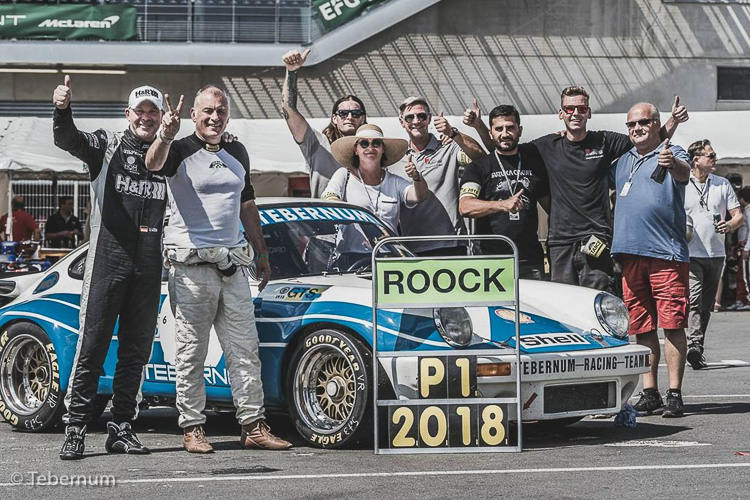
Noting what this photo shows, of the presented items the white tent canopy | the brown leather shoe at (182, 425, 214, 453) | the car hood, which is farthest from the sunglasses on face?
the white tent canopy

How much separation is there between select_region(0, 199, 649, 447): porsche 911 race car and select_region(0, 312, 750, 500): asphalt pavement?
24 centimetres

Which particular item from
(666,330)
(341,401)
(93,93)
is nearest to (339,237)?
(341,401)

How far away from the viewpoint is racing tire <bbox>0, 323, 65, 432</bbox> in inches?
307

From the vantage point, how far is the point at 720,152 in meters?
21.3

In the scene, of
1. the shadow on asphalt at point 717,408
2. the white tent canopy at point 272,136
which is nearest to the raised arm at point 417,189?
the shadow on asphalt at point 717,408

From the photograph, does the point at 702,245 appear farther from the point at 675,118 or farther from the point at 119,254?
the point at 119,254

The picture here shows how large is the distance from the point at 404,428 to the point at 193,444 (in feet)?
3.75

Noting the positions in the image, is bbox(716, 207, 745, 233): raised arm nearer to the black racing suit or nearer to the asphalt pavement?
the asphalt pavement

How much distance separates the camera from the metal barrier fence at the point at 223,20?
26.0 meters

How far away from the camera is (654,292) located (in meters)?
8.20

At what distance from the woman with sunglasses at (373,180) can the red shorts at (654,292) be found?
4.74 feet

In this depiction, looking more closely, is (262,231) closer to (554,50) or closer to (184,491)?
(184,491)

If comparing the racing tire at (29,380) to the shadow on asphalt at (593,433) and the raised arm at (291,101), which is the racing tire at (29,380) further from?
the shadow on asphalt at (593,433)

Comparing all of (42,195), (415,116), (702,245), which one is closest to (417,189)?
(415,116)
